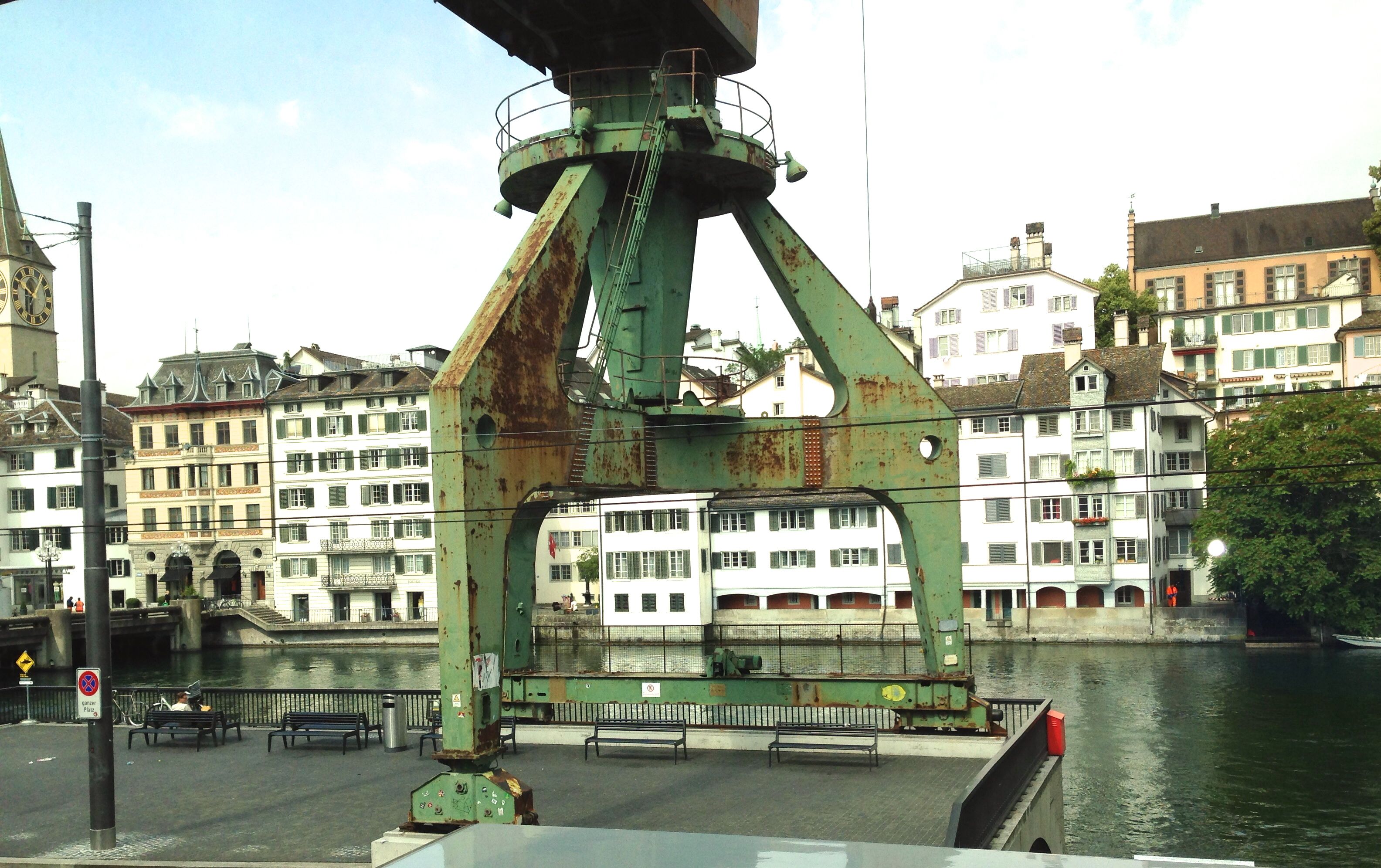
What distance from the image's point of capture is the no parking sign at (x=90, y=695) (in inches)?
599

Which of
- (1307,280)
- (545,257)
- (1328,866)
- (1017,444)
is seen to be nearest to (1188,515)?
(1017,444)

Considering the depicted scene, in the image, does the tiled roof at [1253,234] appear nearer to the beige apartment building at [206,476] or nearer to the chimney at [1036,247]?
the chimney at [1036,247]

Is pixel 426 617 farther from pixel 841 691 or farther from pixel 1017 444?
pixel 841 691

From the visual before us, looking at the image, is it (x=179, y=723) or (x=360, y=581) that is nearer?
(x=179, y=723)

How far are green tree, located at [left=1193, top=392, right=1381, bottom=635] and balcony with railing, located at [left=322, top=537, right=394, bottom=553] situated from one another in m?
46.6

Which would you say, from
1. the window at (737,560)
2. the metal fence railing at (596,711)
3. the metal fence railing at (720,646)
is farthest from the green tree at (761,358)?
the metal fence railing at (596,711)

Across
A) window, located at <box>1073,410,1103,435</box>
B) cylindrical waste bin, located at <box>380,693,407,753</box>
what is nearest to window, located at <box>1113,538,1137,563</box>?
window, located at <box>1073,410,1103,435</box>

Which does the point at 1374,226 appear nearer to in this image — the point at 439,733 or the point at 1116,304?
the point at 1116,304

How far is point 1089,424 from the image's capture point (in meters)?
60.8

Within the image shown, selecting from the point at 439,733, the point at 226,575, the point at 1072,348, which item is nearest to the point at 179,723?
the point at 439,733

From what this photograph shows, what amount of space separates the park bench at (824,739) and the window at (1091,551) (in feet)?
142

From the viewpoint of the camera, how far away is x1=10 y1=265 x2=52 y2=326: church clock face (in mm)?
103250

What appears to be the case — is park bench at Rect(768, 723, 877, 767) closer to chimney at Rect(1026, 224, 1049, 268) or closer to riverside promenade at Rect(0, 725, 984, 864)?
riverside promenade at Rect(0, 725, 984, 864)

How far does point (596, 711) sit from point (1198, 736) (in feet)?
67.1
